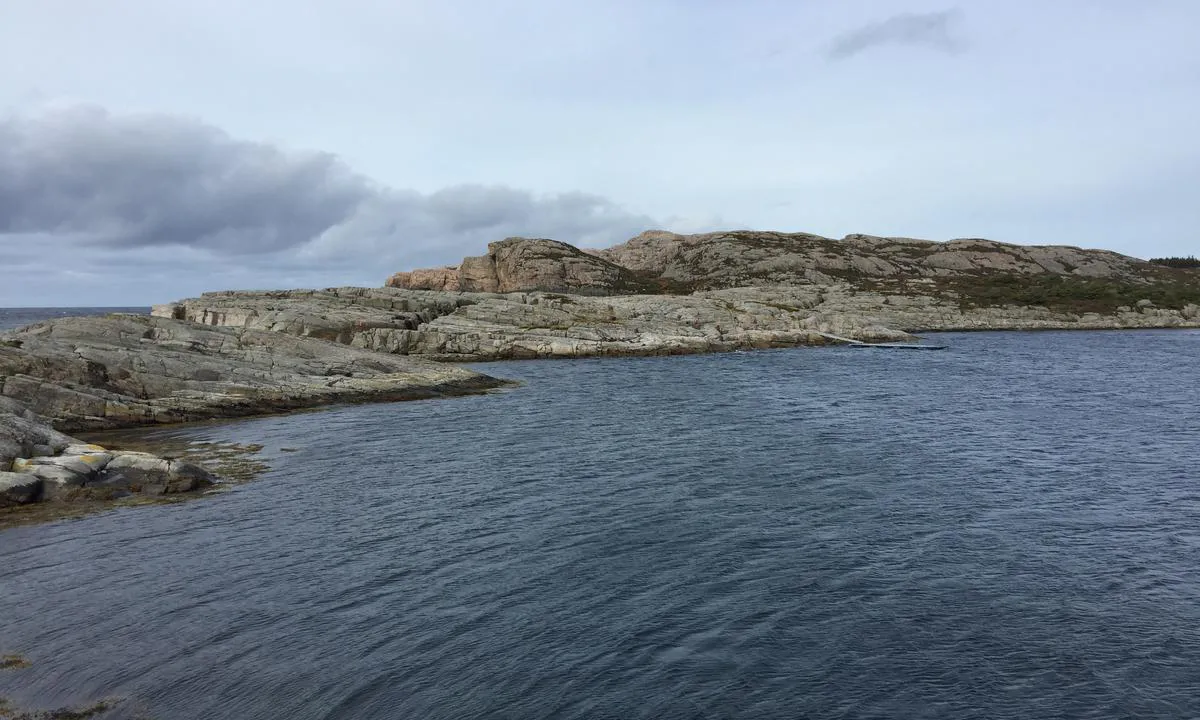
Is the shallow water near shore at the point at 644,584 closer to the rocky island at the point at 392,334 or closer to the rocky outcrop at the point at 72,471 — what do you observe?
the rocky outcrop at the point at 72,471

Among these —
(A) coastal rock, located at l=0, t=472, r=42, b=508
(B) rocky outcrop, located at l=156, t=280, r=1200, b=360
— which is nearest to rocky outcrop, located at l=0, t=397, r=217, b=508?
(A) coastal rock, located at l=0, t=472, r=42, b=508

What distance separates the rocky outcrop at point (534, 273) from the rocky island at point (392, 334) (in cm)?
54

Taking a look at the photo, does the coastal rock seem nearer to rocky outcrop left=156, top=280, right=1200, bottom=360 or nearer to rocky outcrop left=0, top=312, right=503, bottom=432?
rocky outcrop left=0, top=312, right=503, bottom=432

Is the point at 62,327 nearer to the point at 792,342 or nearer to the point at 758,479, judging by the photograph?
the point at 758,479

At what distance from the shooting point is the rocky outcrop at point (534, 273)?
180 metres

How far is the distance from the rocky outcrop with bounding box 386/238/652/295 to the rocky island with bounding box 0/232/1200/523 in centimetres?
54

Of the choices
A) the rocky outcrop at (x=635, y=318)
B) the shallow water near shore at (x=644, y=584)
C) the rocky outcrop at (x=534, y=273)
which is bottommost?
the shallow water near shore at (x=644, y=584)

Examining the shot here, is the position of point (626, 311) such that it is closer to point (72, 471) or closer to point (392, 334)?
point (392, 334)

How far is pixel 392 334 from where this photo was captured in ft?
332

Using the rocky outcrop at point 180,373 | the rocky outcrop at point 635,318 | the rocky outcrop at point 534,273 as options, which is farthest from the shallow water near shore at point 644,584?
the rocky outcrop at point 534,273

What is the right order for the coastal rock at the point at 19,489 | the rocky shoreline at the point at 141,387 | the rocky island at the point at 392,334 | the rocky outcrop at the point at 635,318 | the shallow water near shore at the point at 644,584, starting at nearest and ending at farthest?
the shallow water near shore at the point at 644,584
the coastal rock at the point at 19,489
the rocky shoreline at the point at 141,387
the rocky island at the point at 392,334
the rocky outcrop at the point at 635,318

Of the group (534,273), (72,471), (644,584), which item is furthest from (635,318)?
(644,584)

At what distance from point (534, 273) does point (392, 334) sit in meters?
83.1

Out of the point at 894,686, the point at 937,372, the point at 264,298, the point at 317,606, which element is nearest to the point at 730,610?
the point at 894,686
